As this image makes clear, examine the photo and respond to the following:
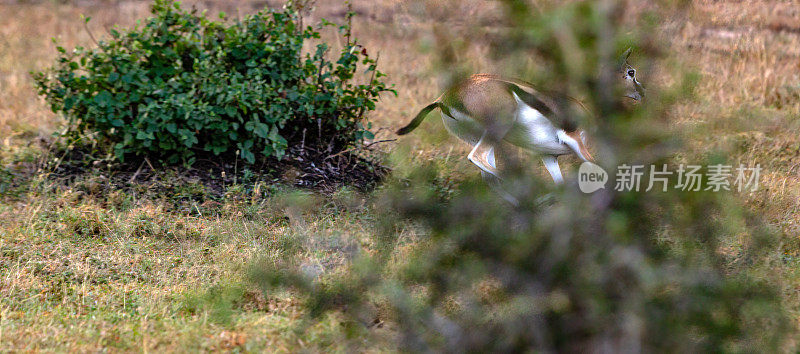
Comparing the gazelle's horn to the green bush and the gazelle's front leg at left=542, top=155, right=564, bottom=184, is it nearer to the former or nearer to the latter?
the gazelle's front leg at left=542, top=155, right=564, bottom=184

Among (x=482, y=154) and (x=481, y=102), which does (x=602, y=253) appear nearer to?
(x=481, y=102)

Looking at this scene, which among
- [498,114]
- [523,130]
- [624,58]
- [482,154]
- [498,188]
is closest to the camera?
[624,58]

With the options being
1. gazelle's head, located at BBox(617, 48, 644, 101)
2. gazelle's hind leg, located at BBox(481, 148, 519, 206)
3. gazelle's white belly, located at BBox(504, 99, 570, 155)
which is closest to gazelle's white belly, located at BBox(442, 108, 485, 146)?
gazelle's hind leg, located at BBox(481, 148, 519, 206)

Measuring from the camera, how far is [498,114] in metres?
2.34

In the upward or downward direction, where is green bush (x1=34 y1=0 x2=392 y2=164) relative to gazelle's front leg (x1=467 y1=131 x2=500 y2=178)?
downward

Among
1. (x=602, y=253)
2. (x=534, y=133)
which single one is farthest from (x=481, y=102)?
(x=534, y=133)

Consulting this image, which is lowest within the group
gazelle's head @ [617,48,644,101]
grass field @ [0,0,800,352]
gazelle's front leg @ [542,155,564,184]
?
grass field @ [0,0,800,352]

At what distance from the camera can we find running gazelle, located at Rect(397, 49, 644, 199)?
6.52ft

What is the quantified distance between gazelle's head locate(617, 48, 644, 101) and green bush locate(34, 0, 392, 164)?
3.66m

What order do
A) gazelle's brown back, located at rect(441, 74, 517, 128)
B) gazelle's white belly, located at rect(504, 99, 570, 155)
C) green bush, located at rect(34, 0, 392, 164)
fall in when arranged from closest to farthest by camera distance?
gazelle's brown back, located at rect(441, 74, 517, 128) → gazelle's white belly, located at rect(504, 99, 570, 155) → green bush, located at rect(34, 0, 392, 164)

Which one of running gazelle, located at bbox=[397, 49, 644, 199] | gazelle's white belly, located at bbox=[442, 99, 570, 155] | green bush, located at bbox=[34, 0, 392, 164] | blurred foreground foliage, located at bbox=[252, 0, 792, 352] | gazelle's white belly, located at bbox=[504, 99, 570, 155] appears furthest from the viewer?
green bush, located at bbox=[34, 0, 392, 164]

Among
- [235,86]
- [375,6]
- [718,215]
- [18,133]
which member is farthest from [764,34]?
[18,133]

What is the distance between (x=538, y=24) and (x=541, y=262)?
1.99 feet

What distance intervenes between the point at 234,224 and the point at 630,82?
3.52 m
